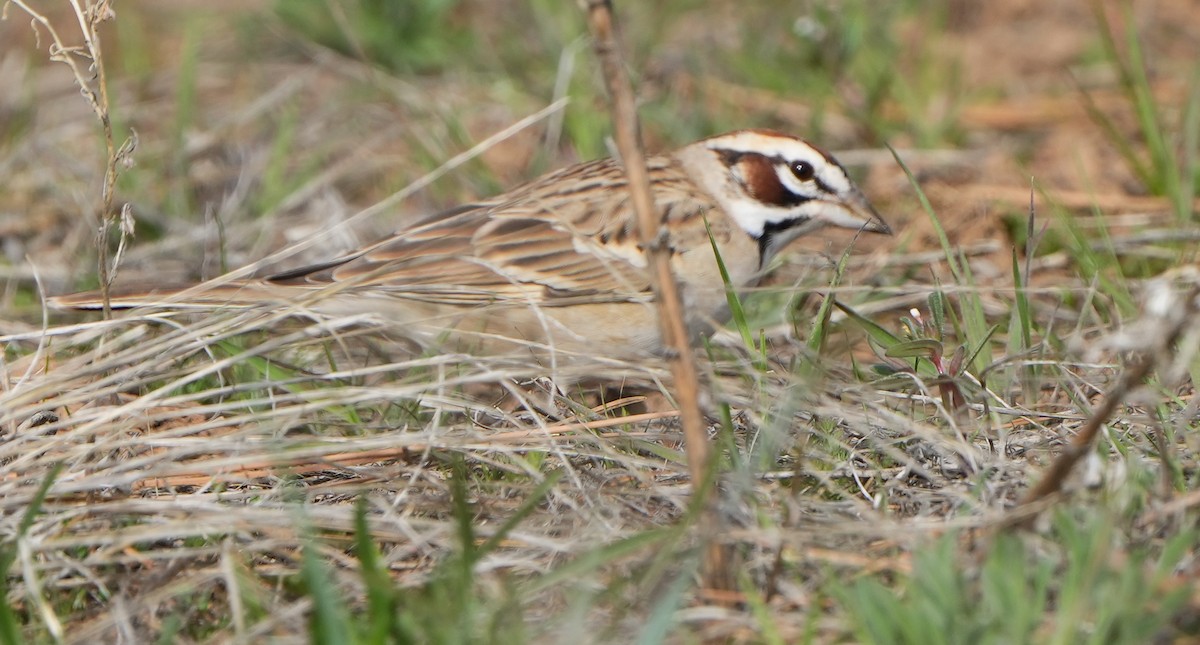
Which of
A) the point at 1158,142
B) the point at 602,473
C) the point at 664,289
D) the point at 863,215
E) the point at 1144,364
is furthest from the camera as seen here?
the point at 1158,142

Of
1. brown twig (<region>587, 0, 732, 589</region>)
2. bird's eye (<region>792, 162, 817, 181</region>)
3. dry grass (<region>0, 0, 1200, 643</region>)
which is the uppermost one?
brown twig (<region>587, 0, 732, 589</region>)

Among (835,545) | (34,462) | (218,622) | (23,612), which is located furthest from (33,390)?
(835,545)

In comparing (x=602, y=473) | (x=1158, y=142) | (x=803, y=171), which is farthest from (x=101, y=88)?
(x=1158, y=142)

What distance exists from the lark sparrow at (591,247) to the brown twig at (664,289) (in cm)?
171

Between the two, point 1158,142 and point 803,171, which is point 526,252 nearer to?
point 803,171

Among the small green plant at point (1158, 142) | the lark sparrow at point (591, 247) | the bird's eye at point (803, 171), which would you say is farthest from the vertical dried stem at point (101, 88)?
the small green plant at point (1158, 142)

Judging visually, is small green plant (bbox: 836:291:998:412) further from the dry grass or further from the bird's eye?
the bird's eye

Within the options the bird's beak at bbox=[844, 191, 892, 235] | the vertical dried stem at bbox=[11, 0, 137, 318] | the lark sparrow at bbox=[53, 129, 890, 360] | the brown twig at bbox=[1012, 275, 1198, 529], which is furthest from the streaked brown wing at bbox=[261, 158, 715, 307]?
the brown twig at bbox=[1012, 275, 1198, 529]

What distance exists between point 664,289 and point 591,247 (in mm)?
2189

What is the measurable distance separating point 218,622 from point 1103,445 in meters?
2.08

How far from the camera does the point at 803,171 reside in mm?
4965

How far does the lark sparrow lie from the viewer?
4.71 meters

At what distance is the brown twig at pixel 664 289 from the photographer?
2680 millimetres

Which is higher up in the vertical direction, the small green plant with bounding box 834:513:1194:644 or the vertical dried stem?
the vertical dried stem
